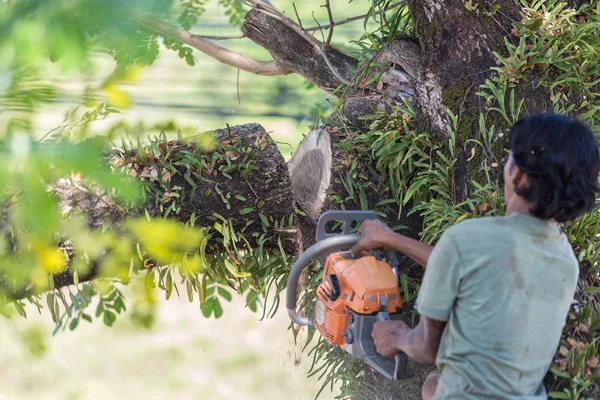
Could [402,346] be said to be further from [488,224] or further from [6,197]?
[6,197]

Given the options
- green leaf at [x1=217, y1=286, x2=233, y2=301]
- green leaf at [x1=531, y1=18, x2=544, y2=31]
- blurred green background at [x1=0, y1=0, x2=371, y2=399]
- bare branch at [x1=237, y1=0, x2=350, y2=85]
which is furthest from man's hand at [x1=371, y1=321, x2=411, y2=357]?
blurred green background at [x1=0, y1=0, x2=371, y2=399]

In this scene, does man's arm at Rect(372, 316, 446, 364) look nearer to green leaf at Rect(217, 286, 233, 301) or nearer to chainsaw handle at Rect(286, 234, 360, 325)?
chainsaw handle at Rect(286, 234, 360, 325)

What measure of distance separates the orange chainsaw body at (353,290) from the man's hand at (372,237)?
0.10ft

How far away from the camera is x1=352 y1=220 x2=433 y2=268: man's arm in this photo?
1.85 meters

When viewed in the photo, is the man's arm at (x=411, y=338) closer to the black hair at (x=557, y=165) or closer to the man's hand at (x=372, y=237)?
the man's hand at (x=372, y=237)

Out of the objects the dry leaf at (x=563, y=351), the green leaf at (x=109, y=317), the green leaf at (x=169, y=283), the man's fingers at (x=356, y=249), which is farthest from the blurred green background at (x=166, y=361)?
the dry leaf at (x=563, y=351)

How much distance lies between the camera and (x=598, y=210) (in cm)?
207

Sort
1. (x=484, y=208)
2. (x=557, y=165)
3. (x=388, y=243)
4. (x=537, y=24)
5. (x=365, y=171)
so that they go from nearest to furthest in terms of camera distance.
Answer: (x=557, y=165), (x=388, y=243), (x=484, y=208), (x=537, y=24), (x=365, y=171)

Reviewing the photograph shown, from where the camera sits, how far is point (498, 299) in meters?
1.50

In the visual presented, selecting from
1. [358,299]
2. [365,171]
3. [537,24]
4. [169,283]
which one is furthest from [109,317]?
[537,24]

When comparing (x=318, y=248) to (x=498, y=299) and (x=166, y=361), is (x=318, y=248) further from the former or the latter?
(x=166, y=361)

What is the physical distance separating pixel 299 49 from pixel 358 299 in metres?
1.58

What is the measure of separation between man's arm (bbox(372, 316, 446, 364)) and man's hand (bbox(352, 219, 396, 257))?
22 centimetres

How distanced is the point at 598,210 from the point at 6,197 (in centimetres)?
190
